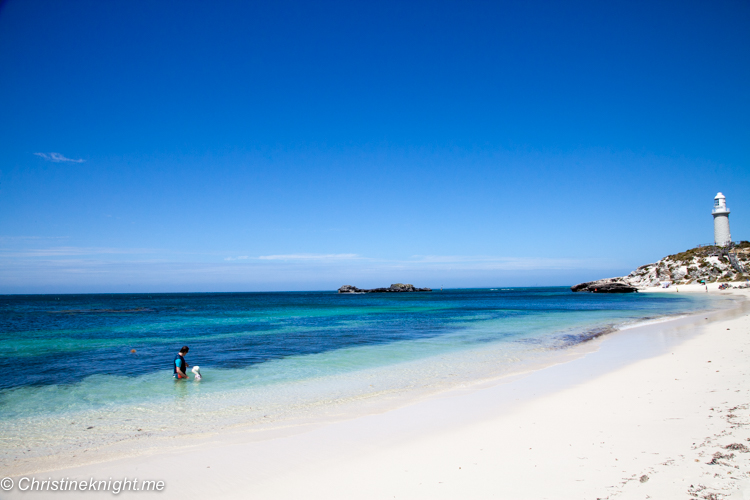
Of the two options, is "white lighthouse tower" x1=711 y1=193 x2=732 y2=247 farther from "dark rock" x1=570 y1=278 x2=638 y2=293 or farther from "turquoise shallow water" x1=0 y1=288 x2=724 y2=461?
"turquoise shallow water" x1=0 y1=288 x2=724 y2=461

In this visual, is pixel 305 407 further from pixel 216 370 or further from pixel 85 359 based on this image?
pixel 85 359

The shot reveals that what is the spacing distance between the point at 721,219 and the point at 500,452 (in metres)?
90.4

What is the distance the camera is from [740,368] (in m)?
9.68

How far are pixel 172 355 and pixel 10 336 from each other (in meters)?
16.2

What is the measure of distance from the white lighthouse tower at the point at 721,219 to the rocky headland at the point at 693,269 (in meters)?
1.60

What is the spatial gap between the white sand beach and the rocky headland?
78.5 metres

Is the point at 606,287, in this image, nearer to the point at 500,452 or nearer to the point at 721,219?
A: the point at 721,219

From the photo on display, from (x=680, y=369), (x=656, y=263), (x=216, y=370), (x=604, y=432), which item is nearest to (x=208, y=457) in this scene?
(x=604, y=432)

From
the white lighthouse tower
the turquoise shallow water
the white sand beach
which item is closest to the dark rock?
the white lighthouse tower

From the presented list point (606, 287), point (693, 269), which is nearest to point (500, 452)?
point (693, 269)

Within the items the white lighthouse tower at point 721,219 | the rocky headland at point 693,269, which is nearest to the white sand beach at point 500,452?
the rocky headland at point 693,269

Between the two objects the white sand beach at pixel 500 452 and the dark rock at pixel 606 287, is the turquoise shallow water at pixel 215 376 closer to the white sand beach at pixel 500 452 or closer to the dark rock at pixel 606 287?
the white sand beach at pixel 500 452

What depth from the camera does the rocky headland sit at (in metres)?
66.8

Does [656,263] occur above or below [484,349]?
above
